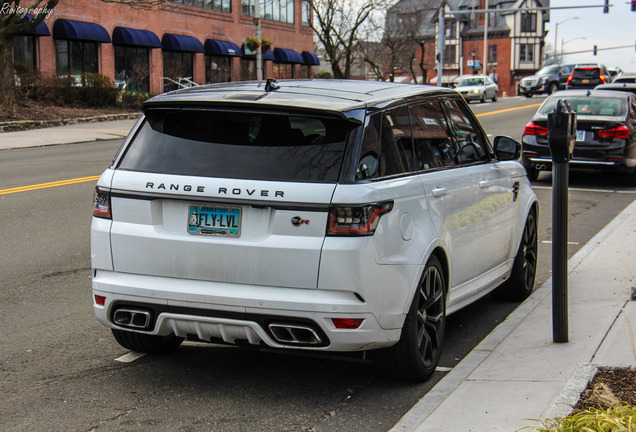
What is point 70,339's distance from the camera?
19.2 feet

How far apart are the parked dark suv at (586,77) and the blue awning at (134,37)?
2516cm

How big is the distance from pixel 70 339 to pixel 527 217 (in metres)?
3.80

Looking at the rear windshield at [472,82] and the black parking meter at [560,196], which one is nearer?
the black parking meter at [560,196]

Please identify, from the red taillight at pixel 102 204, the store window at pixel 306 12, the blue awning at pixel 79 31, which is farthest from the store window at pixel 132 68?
the red taillight at pixel 102 204

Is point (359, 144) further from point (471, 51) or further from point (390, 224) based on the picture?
point (471, 51)

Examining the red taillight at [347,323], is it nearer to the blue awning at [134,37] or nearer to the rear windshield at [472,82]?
the blue awning at [134,37]

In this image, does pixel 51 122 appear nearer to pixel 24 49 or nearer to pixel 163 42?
pixel 24 49

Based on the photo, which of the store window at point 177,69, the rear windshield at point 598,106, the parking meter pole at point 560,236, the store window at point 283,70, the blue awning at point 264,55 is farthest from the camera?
the store window at point 283,70

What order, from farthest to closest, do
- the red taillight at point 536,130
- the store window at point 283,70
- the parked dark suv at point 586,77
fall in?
the store window at point 283,70, the parked dark suv at point 586,77, the red taillight at point 536,130

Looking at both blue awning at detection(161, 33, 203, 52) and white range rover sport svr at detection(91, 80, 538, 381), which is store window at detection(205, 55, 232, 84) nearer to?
blue awning at detection(161, 33, 203, 52)

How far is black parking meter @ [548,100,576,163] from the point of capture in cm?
510

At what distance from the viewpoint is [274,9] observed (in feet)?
194

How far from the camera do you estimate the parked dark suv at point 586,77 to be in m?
50.1

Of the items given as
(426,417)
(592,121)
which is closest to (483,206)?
(426,417)
